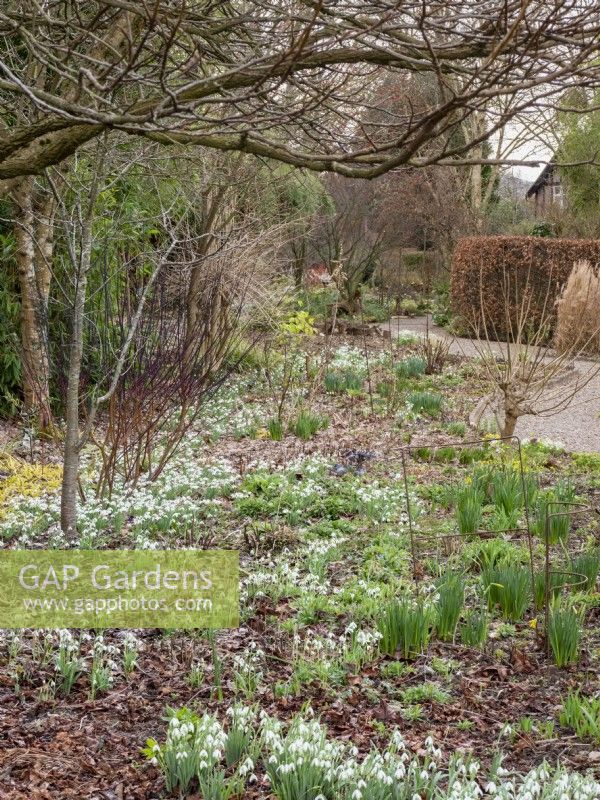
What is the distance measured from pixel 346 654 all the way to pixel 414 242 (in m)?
25.2

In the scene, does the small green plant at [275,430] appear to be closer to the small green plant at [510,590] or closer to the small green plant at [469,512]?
the small green plant at [469,512]

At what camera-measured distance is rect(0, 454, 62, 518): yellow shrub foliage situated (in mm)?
6828

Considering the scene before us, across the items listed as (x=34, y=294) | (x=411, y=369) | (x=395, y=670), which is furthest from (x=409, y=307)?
(x=395, y=670)

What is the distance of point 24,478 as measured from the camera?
723 centimetres

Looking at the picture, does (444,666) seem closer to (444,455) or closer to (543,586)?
(543,586)

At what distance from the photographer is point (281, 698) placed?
3670 mm

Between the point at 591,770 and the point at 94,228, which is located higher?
the point at 94,228

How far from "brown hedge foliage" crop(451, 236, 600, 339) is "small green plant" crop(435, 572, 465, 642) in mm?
12159

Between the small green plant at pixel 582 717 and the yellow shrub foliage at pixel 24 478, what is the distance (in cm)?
426

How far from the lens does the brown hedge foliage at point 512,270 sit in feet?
54.2

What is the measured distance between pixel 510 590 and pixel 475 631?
0.41 meters

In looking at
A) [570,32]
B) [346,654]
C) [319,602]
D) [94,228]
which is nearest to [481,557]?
[319,602]

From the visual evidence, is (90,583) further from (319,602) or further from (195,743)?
(195,743)

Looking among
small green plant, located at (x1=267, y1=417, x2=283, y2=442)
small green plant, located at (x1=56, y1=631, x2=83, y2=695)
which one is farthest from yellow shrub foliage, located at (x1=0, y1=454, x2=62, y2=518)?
small green plant, located at (x1=56, y1=631, x2=83, y2=695)
